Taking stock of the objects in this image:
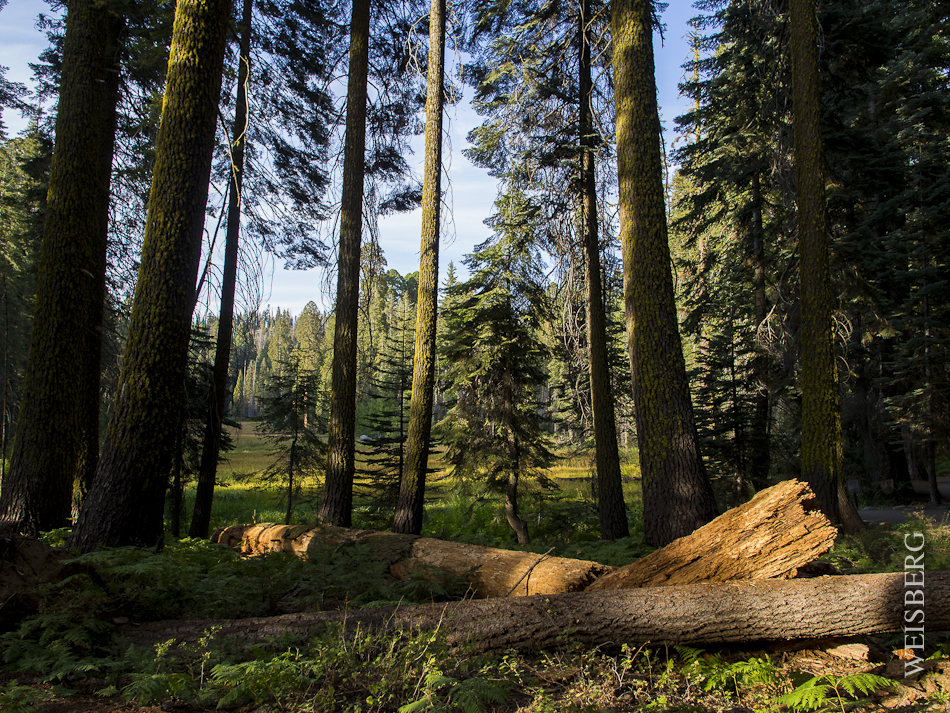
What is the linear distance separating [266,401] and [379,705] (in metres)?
16.2

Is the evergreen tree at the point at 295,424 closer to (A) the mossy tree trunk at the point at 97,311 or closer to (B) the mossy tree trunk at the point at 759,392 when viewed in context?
(A) the mossy tree trunk at the point at 97,311

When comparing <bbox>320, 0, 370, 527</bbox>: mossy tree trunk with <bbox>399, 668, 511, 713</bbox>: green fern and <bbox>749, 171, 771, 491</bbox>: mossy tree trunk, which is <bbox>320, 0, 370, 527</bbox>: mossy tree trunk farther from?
<bbox>749, 171, 771, 491</bbox>: mossy tree trunk

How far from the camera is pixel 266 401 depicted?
56.2ft

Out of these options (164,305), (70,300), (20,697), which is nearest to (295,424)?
(70,300)

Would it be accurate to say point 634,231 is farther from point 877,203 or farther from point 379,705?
point 877,203

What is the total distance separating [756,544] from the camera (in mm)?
3605

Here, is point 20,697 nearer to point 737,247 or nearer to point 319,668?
point 319,668

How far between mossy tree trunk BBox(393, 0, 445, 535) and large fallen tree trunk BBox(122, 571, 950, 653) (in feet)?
15.2

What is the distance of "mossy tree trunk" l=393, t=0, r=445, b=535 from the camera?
8.20 metres

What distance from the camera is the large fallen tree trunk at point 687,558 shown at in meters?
3.51

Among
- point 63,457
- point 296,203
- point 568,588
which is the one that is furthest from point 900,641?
point 296,203

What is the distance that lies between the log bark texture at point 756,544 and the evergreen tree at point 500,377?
9.33 m

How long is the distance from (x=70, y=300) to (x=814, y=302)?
10.7m

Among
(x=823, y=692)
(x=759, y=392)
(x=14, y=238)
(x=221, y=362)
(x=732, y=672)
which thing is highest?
(x=14, y=238)
